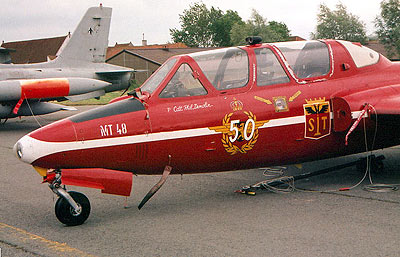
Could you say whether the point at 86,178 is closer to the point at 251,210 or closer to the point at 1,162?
the point at 251,210

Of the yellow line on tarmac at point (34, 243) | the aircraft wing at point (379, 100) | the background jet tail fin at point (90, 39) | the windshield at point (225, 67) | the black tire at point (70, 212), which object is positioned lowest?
the yellow line on tarmac at point (34, 243)

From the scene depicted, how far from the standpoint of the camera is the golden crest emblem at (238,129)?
6582 millimetres

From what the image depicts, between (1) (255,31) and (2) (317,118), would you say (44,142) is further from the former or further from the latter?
(1) (255,31)

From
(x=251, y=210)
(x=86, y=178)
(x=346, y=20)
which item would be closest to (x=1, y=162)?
(x=86, y=178)

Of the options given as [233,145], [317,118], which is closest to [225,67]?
[233,145]

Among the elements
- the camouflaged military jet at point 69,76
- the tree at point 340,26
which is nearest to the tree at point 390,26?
the tree at point 340,26

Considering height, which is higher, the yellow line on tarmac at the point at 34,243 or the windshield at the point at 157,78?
the windshield at the point at 157,78

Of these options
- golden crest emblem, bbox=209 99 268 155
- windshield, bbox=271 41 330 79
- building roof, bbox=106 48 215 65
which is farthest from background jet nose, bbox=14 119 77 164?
building roof, bbox=106 48 215 65

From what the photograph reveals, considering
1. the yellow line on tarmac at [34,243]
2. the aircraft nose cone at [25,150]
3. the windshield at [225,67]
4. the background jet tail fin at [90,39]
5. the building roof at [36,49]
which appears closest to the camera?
the yellow line on tarmac at [34,243]

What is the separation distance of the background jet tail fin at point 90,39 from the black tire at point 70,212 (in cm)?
1573

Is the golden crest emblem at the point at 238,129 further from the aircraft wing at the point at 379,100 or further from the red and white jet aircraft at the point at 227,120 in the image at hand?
the aircraft wing at the point at 379,100

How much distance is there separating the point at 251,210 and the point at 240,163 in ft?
2.25

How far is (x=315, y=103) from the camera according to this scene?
7137 mm

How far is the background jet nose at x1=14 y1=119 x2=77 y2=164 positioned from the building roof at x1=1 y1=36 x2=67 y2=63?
8337cm
